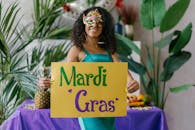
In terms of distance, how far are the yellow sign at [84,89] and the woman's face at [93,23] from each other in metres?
0.13

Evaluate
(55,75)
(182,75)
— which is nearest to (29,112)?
(55,75)

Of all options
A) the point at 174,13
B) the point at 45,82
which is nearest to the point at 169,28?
the point at 174,13

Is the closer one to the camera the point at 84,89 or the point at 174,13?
the point at 84,89

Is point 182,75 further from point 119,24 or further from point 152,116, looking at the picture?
point 152,116

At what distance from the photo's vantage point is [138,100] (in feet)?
5.53

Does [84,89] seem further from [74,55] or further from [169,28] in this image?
[169,28]

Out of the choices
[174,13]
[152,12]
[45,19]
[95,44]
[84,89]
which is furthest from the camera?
[45,19]

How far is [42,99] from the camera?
A: 1424 millimetres

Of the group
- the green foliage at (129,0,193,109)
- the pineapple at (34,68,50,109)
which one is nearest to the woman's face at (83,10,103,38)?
the pineapple at (34,68,50,109)

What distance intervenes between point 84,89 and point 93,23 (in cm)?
24

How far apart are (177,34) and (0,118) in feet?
4.32

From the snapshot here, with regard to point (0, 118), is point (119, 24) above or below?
above

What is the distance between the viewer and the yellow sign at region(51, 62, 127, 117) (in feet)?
3.41

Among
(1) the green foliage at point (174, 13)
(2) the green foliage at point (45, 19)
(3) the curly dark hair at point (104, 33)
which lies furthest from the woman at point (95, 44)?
(2) the green foliage at point (45, 19)
